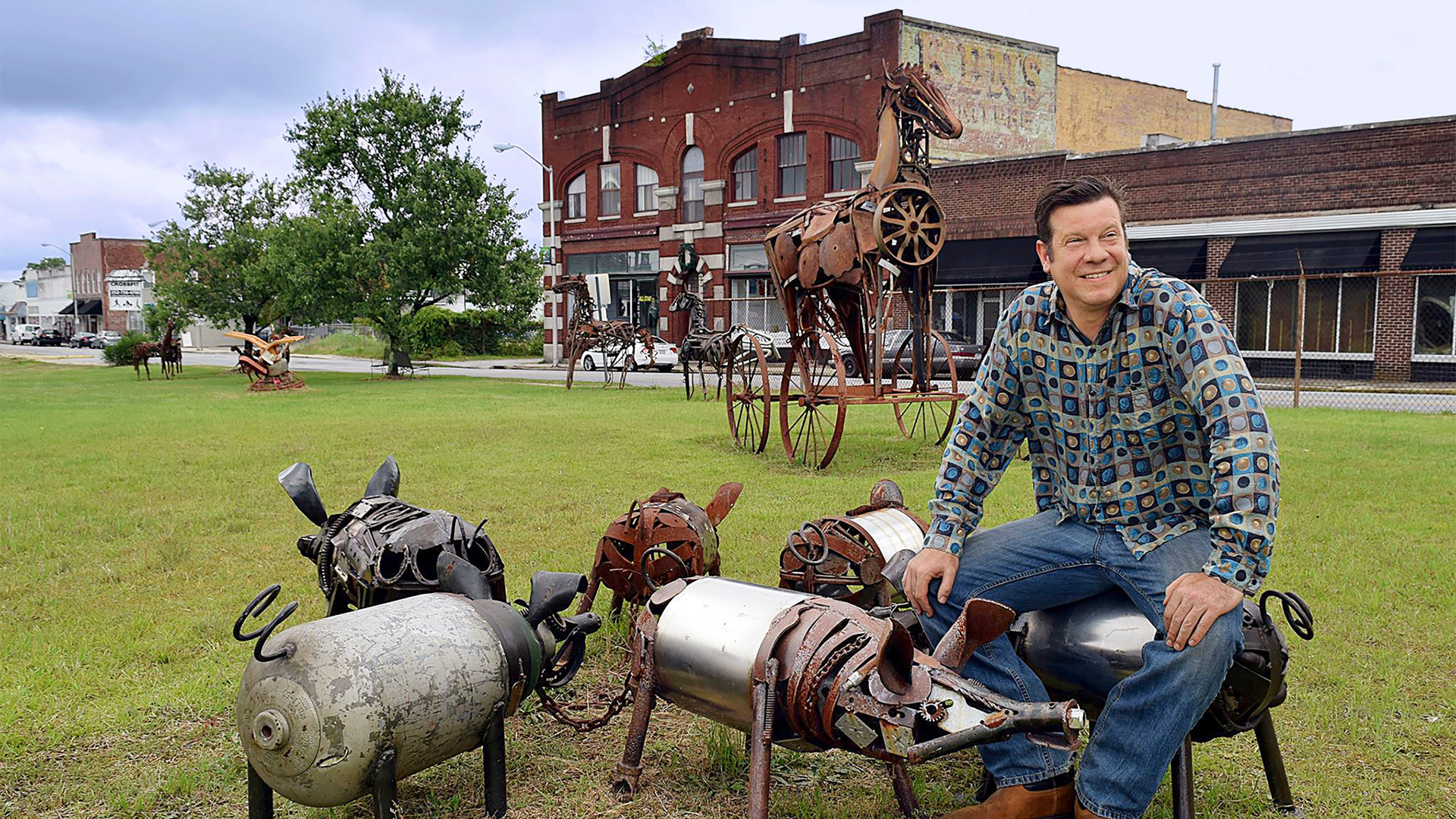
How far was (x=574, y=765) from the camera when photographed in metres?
3.51

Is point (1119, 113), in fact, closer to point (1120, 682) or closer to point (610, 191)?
point (610, 191)

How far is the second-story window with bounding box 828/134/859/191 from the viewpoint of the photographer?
29906mm

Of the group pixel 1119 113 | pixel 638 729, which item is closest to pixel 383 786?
pixel 638 729

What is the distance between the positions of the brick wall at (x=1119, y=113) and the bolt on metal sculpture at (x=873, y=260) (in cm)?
2524

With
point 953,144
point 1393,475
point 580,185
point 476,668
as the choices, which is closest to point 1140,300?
point 476,668

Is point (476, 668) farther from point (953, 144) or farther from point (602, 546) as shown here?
point (953, 144)

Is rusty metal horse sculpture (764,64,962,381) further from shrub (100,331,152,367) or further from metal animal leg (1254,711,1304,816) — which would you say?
shrub (100,331,152,367)

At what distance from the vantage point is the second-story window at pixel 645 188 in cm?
Result: 3509

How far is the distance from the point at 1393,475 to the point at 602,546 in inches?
299

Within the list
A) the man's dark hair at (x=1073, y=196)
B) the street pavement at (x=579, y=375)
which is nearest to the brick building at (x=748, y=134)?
the street pavement at (x=579, y=375)

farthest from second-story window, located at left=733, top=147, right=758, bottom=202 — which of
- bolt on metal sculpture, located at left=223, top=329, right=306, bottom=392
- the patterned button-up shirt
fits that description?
the patterned button-up shirt

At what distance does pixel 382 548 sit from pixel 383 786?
1.18m

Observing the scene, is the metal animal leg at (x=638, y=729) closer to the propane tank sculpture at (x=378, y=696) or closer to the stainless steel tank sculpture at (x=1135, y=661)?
the propane tank sculpture at (x=378, y=696)

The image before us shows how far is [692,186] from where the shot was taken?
1340 inches
